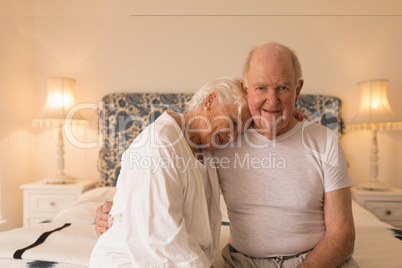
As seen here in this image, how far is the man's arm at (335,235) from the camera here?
3.60 ft

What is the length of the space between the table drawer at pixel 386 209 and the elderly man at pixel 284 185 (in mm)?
1756

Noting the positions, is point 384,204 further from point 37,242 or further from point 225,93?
point 37,242

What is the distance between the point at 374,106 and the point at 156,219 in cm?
254

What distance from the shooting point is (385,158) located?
3.14 m

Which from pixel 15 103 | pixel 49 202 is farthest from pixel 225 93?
pixel 15 103

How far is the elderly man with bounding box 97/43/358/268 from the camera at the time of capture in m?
1.13

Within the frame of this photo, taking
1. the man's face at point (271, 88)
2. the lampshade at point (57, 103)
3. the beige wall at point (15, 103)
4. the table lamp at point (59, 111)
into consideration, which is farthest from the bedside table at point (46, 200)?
the man's face at point (271, 88)

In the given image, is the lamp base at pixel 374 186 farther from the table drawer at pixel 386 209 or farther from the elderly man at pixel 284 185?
the elderly man at pixel 284 185

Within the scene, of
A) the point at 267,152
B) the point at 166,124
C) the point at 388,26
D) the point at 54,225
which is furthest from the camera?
the point at 388,26

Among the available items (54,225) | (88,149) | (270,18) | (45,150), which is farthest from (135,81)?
(54,225)

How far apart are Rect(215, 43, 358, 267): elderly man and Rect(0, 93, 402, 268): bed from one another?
0.85ft

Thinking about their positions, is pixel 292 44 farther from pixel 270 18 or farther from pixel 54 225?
pixel 54 225

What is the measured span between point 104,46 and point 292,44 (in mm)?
1773

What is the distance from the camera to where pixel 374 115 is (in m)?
2.80
